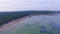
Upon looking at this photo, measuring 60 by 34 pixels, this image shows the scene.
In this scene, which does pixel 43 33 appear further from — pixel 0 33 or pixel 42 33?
pixel 0 33

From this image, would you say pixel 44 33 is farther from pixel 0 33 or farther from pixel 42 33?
pixel 0 33

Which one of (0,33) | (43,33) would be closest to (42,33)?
(43,33)

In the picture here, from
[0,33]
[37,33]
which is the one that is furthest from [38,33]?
[0,33]

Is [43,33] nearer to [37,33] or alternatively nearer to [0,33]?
[37,33]

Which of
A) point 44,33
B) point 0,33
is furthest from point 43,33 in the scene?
point 0,33

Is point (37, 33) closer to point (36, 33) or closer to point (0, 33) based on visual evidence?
point (36, 33)
